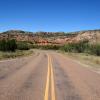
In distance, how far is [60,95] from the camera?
385 inches

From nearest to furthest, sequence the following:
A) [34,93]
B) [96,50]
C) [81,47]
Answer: [34,93] → [96,50] → [81,47]

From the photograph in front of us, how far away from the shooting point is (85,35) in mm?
174875

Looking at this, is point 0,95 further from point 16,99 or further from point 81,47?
point 81,47

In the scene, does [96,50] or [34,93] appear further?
[96,50]

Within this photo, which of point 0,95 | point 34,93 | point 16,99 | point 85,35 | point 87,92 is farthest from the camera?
point 85,35

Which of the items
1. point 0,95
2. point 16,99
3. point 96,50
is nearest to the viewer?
point 16,99

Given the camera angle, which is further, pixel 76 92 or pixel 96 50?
pixel 96 50

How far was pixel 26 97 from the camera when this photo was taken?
9.09m

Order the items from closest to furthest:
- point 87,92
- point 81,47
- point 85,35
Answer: point 87,92
point 81,47
point 85,35

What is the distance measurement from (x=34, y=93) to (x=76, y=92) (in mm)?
1806

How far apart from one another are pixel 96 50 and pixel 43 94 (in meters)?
74.6

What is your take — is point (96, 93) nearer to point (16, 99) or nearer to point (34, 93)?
point (34, 93)

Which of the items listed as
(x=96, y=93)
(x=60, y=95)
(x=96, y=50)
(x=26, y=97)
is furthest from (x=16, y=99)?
(x=96, y=50)

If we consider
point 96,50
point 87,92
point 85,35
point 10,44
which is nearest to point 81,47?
point 96,50
